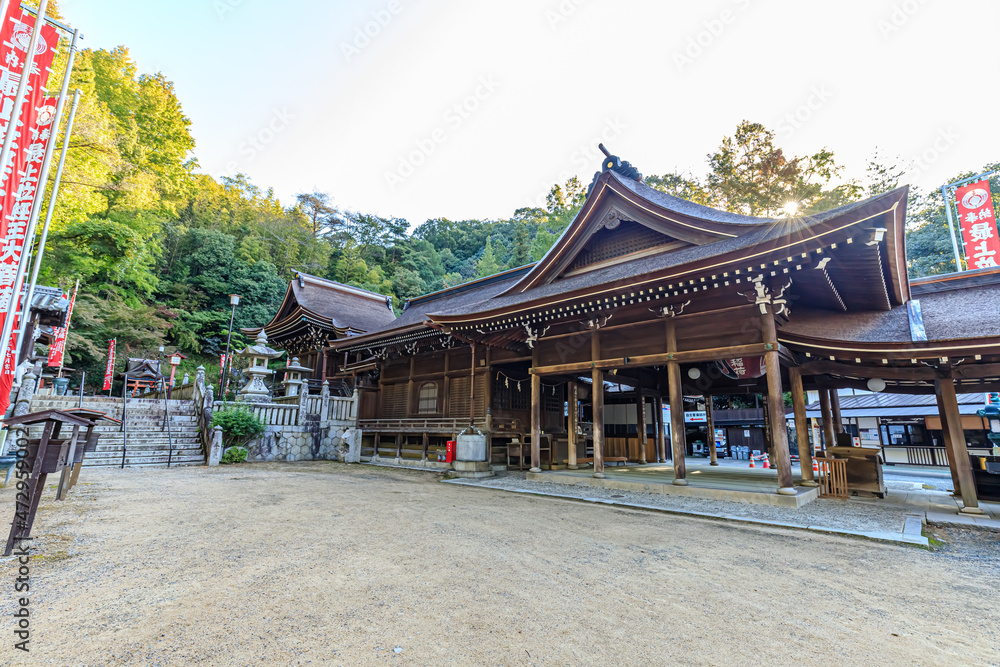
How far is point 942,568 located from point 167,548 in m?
7.67

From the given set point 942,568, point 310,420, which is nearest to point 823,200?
point 942,568

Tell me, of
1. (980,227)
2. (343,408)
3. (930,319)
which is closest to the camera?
(930,319)

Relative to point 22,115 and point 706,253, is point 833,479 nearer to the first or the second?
point 706,253

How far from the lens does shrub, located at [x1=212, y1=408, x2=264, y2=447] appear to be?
43.2 feet

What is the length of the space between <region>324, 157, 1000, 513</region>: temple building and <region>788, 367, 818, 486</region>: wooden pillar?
4 cm

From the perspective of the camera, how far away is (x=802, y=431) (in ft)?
26.0

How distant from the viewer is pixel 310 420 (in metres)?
15.1

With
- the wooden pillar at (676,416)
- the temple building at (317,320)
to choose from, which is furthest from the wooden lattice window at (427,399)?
the wooden pillar at (676,416)

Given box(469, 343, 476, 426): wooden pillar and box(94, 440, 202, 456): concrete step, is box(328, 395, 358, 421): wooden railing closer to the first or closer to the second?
box(94, 440, 202, 456): concrete step

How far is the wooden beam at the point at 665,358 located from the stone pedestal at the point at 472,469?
286 centimetres

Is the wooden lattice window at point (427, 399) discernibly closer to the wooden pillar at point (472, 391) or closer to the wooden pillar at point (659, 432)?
the wooden pillar at point (472, 391)

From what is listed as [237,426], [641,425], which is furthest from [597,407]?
[237,426]

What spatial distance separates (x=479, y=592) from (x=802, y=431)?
7471mm

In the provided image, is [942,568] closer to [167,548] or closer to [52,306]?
[167,548]
